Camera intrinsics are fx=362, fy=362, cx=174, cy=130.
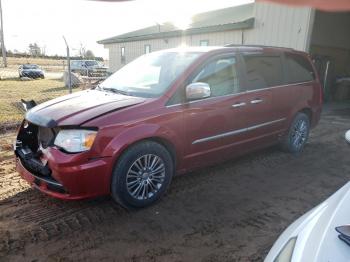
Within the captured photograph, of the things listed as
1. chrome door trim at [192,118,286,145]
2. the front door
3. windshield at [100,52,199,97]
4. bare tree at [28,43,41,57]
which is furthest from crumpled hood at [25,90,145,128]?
bare tree at [28,43,41,57]

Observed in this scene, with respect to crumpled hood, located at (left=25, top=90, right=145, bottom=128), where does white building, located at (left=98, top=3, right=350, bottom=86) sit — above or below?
above

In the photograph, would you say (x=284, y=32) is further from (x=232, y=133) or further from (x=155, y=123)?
(x=155, y=123)

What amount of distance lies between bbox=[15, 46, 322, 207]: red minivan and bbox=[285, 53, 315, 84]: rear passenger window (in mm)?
170

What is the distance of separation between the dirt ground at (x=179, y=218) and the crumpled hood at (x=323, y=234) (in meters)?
1.19

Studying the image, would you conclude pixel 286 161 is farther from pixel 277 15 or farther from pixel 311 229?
pixel 277 15

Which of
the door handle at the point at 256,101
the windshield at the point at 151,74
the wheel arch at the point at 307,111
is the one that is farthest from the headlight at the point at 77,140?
the wheel arch at the point at 307,111

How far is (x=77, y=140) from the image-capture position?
3674 mm

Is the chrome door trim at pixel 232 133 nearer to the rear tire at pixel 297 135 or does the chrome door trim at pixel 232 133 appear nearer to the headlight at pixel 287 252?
the rear tire at pixel 297 135

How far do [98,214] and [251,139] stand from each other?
2532mm

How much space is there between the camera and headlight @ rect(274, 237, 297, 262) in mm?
1878

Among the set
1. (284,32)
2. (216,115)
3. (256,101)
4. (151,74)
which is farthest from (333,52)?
(151,74)

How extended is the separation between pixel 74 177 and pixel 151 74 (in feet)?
6.07

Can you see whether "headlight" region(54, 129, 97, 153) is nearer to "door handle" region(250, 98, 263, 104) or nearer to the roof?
"door handle" region(250, 98, 263, 104)

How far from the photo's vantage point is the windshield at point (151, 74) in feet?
14.6
